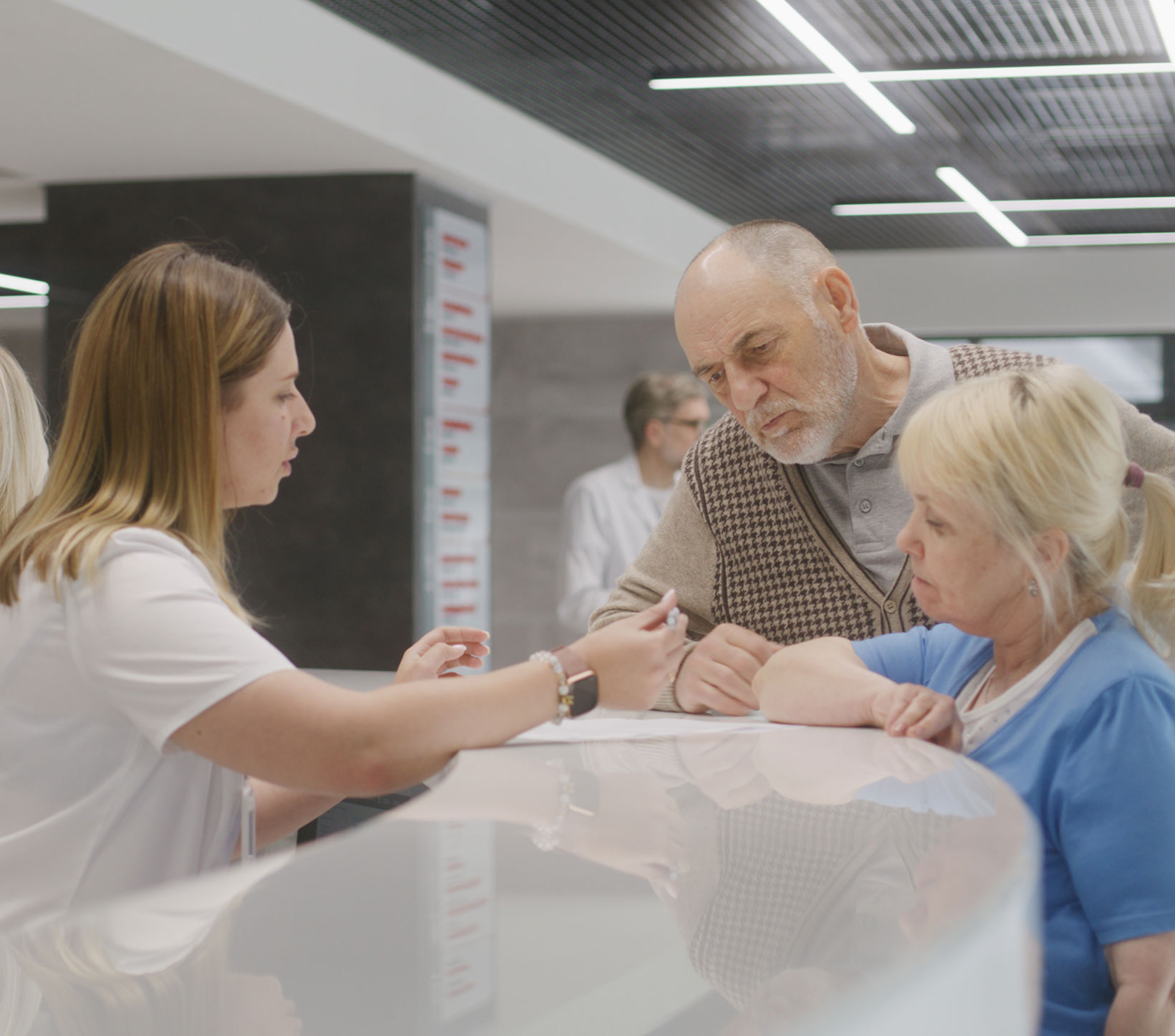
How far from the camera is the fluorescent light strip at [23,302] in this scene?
5.83m

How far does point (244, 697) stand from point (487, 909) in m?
0.44

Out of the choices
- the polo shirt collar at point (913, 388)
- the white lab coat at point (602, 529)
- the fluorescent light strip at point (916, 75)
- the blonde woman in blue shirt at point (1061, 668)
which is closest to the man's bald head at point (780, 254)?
the polo shirt collar at point (913, 388)

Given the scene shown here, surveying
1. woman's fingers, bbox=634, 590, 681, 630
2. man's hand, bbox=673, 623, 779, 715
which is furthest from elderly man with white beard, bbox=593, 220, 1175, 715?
woman's fingers, bbox=634, 590, 681, 630

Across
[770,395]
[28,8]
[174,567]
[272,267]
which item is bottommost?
[174,567]

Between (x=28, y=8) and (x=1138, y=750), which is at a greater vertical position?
(x=28, y=8)

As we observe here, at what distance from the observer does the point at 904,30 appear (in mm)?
5094

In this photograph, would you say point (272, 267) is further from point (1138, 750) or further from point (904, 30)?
point (1138, 750)

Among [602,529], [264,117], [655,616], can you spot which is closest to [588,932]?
[655,616]

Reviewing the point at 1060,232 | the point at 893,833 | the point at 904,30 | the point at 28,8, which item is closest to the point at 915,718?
the point at 893,833

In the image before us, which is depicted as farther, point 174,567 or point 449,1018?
point 174,567

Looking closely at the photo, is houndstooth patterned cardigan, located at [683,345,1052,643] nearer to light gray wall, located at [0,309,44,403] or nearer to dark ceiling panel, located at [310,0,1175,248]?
dark ceiling panel, located at [310,0,1175,248]

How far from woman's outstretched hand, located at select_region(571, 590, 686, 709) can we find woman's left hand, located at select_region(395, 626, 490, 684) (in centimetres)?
28

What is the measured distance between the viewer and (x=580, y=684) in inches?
51.0

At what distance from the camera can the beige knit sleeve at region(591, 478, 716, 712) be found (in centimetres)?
222
